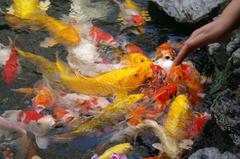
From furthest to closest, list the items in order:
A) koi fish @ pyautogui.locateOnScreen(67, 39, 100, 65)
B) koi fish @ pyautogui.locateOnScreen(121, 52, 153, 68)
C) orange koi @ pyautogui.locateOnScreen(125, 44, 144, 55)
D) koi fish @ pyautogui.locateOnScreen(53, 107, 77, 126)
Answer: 1. orange koi @ pyautogui.locateOnScreen(125, 44, 144, 55)
2. koi fish @ pyautogui.locateOnScreen(67, 39, 100, 65)
3. koi fish @ pyautogui.locateOnScreen(121, 52, 153, 68)
4. koi fish @ pyautogui.locateOnScreen(53, 107, 77, 126)

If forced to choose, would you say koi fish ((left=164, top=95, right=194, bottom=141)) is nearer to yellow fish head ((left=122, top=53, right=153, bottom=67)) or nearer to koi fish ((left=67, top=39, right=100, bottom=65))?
yellow fish head ((left=122, top=53, right=153, bottom=67))

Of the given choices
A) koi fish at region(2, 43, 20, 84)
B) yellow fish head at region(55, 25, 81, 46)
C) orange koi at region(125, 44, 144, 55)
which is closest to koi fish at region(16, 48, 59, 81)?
koi fish at region(2, 43, 20, 84)

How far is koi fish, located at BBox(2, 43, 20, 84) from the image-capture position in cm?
563

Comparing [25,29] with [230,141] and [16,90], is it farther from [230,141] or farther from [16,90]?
[230,141]

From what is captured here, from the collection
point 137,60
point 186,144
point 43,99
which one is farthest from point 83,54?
point 186,144

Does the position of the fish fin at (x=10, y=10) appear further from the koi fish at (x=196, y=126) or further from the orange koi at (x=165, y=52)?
the koi fish at (x=196, y=126)

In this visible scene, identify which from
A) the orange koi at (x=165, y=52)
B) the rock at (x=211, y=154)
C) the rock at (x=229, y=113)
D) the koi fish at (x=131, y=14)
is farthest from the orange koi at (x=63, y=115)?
the koi fish at (x=131, y=14)

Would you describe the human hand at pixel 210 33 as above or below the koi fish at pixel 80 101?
above

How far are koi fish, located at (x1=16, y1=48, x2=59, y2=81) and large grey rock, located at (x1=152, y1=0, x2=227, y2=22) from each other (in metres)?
2.03

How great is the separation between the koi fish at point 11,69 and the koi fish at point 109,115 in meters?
1.23

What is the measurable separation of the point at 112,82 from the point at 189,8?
1933mm

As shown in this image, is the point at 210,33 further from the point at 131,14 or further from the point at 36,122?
the point at 131,14

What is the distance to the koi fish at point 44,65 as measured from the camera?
18.6ft

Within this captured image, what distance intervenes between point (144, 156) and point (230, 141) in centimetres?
122
